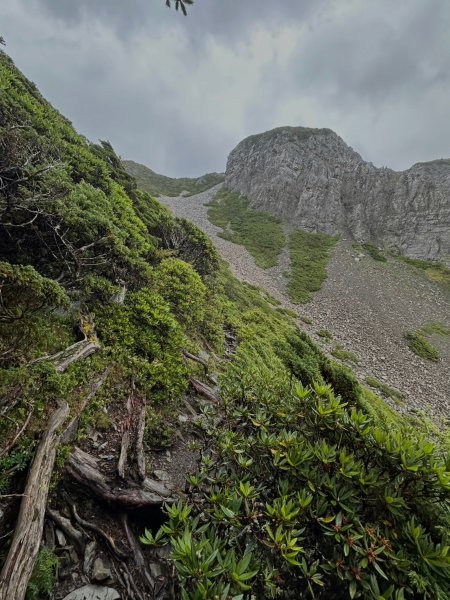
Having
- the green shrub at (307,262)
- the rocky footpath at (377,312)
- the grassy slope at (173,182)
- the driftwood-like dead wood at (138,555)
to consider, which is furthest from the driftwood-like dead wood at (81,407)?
the grassy slope at (173,182)

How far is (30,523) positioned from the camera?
117 inches

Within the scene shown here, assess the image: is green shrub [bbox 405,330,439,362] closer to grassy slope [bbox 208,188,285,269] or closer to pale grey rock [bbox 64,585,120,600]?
grassy slope [bbox 208,188,285,269]

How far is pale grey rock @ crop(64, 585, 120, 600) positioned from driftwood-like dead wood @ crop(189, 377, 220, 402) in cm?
382

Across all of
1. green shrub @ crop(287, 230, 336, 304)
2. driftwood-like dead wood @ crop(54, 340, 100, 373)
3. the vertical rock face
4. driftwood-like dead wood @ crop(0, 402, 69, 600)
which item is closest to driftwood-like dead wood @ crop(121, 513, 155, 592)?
driftwood-like dead wood @ crop(0, 402, 69, 600)

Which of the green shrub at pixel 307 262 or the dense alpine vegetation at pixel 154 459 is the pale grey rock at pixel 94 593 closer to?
the dense alpine vegetation at pixel 154 459

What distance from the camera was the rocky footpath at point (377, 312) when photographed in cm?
1988

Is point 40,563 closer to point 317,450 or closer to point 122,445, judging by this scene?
point 122,445

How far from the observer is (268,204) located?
207 ft

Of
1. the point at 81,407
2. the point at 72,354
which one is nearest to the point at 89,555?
the point at 81,407

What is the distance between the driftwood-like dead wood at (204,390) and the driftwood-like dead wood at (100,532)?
136 inches

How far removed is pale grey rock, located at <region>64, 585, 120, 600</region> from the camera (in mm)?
2910

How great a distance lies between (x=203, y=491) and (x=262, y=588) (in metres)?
1.08

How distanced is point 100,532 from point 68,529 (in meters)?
0.34

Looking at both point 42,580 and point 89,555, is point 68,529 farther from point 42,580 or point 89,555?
point 42,580
